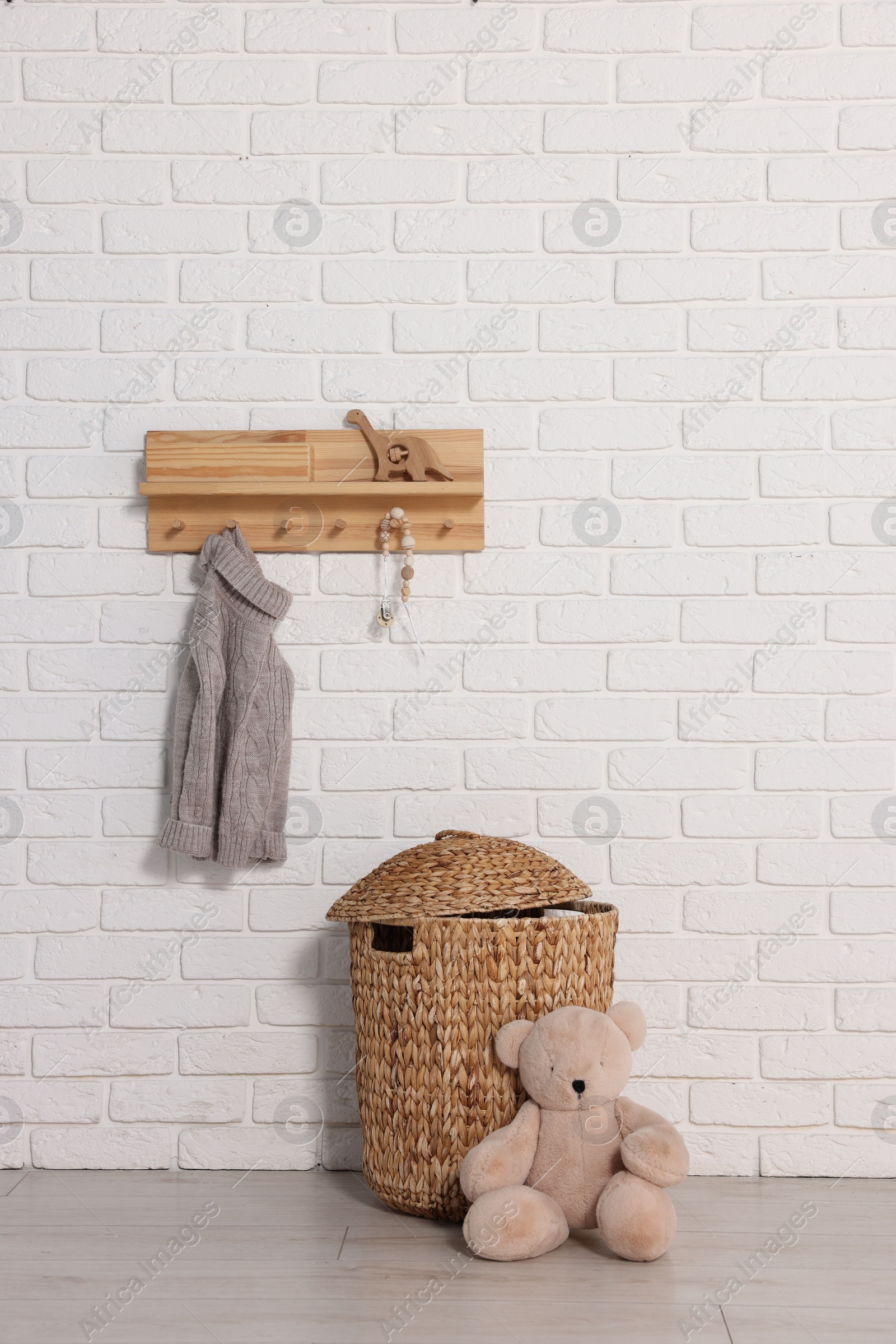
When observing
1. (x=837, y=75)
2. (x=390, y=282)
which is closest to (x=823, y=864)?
(x=390, y=282)

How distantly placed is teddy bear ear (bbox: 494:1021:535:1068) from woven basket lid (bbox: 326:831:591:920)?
0.16 m

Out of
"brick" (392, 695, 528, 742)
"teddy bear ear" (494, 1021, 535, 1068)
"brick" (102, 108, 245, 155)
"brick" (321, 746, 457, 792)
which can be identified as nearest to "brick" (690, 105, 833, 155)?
"brick" (102, 108, 245, 155)

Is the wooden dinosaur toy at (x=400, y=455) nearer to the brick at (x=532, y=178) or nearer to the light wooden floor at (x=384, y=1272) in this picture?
the brick at (x=532, y=178)

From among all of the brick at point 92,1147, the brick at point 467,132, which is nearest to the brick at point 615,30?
the brick at point 467,132

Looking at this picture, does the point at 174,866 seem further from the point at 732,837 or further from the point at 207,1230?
the point at 732,837

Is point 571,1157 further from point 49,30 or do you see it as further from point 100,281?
point 49,30

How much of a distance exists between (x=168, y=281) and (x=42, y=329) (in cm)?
23

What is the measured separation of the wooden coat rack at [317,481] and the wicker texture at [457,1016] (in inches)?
25.4

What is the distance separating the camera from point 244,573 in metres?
1.72

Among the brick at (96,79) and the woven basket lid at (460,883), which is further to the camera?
the brick at (96,79)

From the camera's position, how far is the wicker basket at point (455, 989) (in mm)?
1495

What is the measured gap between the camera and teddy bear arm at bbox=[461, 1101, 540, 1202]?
4.70 feet

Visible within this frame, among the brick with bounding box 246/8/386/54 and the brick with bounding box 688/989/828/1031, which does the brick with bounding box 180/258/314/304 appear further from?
the brick with bounding box 688/989/828/1031

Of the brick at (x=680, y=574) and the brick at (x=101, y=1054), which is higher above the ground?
the brick at (x=680, y=574)
